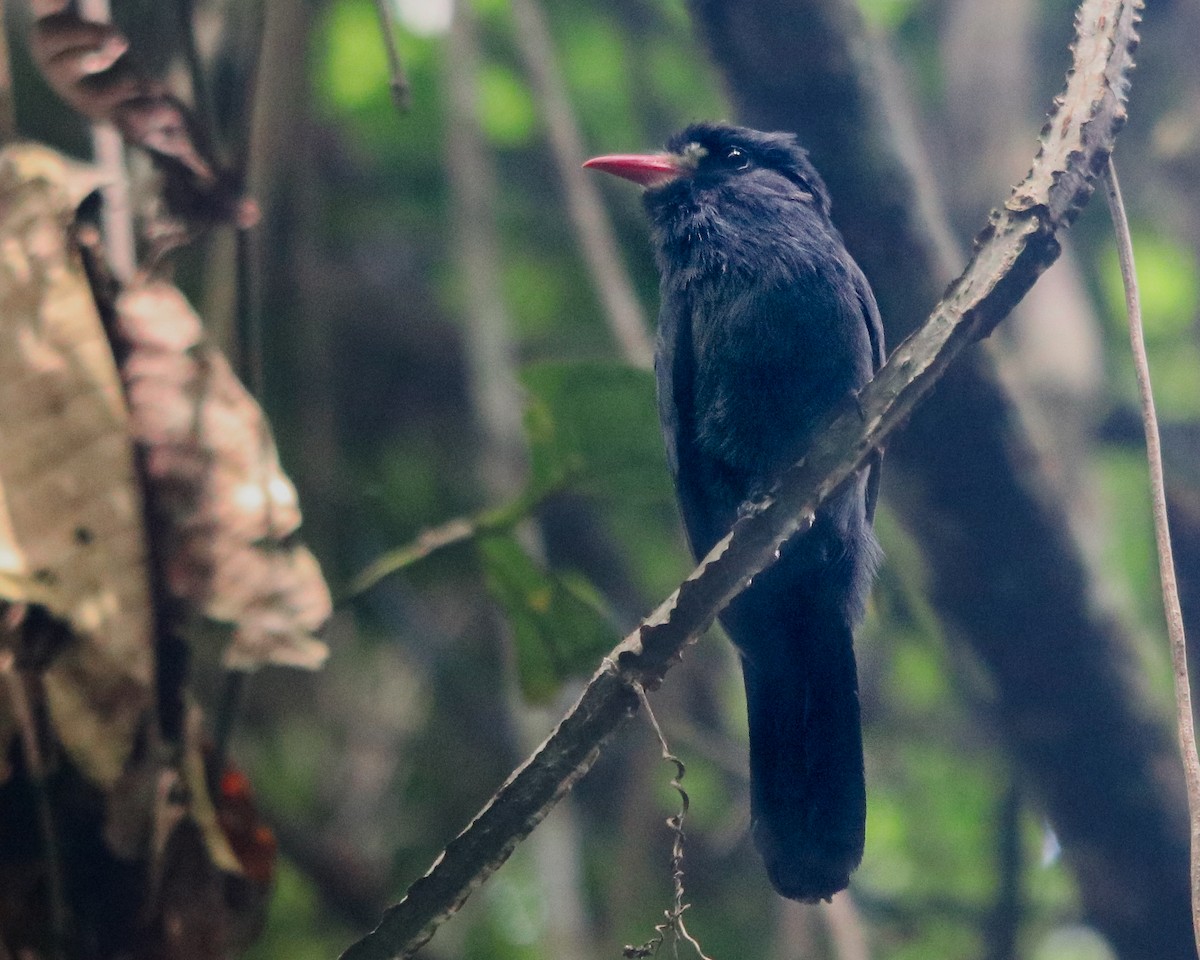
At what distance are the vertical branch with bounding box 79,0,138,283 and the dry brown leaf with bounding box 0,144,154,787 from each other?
0.19 metres

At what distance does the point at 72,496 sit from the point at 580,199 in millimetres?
1761

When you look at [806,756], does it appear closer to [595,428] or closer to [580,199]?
[595,428]

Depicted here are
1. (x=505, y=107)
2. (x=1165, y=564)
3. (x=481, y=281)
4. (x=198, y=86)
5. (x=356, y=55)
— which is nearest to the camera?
(x=1165, y=564)

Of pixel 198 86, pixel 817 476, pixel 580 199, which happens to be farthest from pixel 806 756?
pixel 580 199

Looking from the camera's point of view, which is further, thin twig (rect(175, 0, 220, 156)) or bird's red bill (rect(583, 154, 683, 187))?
bird's red bill (rect(583, 154, 683, 187))

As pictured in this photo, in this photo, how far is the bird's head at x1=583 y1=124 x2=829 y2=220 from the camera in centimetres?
282

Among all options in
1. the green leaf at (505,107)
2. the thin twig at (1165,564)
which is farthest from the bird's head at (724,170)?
the green leaf at (505,107)

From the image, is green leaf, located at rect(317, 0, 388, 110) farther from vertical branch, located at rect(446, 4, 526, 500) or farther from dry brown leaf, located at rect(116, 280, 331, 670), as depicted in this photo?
dry brown leaf, located at rect(116, 280, 331, 670)

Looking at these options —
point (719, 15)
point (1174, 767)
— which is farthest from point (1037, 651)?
point (719, 15)

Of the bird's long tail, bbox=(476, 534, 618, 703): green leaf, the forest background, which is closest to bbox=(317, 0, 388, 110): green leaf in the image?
the forest background

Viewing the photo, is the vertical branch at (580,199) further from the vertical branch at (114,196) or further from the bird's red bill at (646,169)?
the vertical branch at (114,196)

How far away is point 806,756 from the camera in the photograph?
2.17m

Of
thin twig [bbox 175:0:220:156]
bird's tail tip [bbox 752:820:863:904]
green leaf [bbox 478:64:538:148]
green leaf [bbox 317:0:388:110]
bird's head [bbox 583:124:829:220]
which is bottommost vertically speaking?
bird's tail tip [bbox 752:820:863:904]

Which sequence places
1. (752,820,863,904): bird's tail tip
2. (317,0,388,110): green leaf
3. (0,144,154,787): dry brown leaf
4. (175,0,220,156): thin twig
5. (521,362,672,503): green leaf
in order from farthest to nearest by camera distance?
(317,0,388,110): green leaf → (521,362,672,503): green leaf → (175,0,220,156): thin twig → (0,144,154,787): dry brown leaf → (752,820,863,904): bird's tail tip
